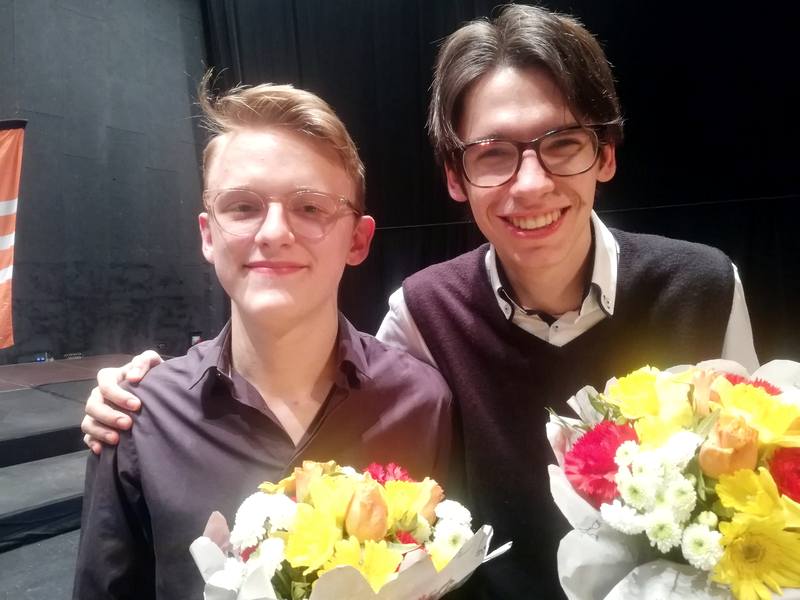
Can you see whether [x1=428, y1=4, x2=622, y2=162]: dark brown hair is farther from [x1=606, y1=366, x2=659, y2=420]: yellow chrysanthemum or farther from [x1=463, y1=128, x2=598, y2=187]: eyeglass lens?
[x1=606, y1=366, x2=659, y2=420]: yellow chrysanthemum

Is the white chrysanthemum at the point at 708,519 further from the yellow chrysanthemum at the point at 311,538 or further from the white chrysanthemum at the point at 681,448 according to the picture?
the yellow chrysanthemum at the point at 311,538

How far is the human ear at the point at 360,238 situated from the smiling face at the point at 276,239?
0.17 ft

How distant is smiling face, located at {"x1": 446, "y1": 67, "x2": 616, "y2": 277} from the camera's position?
1327 mm

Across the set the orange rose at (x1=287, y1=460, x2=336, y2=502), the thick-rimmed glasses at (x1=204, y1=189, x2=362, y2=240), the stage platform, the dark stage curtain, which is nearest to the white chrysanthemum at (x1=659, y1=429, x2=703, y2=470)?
the orange rose at (x1=287, y1=460, x2=336, y2=502)

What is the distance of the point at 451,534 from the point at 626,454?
267 mm

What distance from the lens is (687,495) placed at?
0.70 meters

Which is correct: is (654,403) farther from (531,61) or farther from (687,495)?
(531,61)

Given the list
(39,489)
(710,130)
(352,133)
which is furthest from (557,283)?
(352,133)

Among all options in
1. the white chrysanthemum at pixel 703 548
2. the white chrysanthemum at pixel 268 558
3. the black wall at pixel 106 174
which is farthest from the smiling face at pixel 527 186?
the black wall at pixel 106 174

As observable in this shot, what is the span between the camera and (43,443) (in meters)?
3.27

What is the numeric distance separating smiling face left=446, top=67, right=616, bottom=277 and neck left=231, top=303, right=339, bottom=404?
0.46m

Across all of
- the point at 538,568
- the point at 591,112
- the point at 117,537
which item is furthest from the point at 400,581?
the point at 591,112

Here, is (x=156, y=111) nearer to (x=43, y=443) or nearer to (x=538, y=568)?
(x=43, y=443)

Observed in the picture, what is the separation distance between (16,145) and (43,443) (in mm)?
1901
